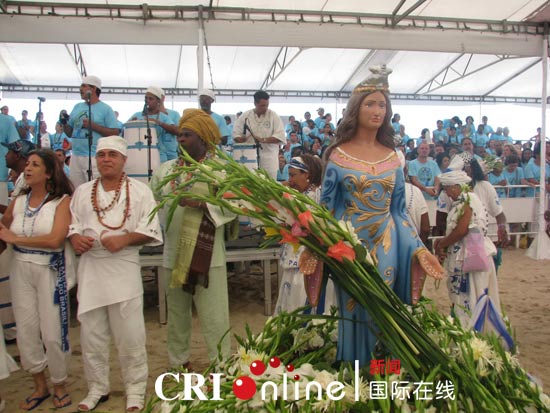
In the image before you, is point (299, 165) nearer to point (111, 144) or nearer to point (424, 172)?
point (111, 144)

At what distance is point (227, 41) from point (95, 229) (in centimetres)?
498

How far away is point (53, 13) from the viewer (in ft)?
22.7

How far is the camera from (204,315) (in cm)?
345

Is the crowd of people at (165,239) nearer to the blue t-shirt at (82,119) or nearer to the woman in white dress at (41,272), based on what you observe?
the woman in white dress at (41,272)

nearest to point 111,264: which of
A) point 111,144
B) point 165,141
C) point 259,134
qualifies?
point 111,144

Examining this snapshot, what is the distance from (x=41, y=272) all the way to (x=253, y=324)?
2475 millimetres

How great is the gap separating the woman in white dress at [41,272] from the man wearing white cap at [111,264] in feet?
0.59

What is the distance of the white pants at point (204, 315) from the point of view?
3430 mm

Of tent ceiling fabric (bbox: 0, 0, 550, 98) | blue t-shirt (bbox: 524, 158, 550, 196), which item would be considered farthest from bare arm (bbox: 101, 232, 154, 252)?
blue t-shirt (bbox: 524, 158, 550, 196)

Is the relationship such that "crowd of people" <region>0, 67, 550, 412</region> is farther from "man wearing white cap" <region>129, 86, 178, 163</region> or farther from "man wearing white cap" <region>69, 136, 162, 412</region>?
"man wearing white cap" <region>129, 86, 178, 163</region>

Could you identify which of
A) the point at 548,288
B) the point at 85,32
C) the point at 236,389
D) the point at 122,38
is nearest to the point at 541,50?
the point at 548,288

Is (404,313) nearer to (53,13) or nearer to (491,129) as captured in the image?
(53,13)

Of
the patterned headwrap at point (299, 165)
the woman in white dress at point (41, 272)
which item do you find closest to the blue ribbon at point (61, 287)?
the woman in white dress at point (41, 272)

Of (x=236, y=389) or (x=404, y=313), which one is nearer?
(x=236, y=389)
